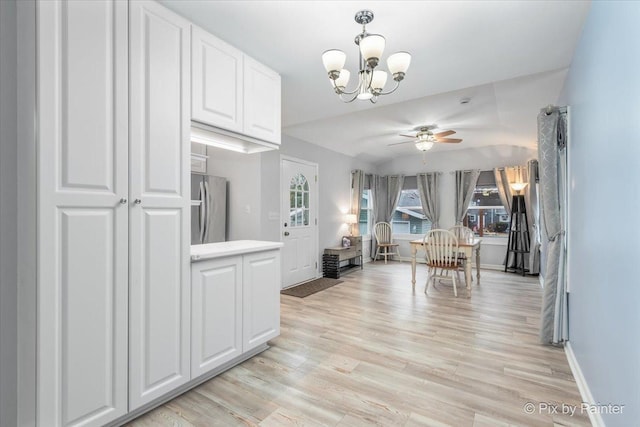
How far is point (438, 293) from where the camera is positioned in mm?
4336

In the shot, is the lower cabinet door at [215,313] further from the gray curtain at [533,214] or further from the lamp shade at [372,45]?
the gray curtain at [533,214]

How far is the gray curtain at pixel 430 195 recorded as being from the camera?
6905 mm

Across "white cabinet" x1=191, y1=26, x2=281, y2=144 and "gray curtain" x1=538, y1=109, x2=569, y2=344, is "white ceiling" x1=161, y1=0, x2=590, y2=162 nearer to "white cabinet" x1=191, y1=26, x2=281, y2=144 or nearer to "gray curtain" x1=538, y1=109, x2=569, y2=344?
"white cabinet" x1=191, y1=26, x2=281, y2=144

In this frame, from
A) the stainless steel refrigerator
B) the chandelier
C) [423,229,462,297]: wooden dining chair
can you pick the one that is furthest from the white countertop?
[423,229,462,297]: wooden dining chair

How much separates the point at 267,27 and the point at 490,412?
110 inches

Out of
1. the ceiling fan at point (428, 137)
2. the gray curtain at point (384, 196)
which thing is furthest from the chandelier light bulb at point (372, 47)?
the gray curtain at point (384, 196)

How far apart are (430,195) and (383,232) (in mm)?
1440

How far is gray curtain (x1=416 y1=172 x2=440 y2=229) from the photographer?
272 inches

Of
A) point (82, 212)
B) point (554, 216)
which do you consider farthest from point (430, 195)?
point (82, 212)

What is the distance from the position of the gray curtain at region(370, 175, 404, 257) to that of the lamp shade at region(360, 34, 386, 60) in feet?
18.8

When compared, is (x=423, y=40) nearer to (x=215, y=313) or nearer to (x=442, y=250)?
(x=215, y=313)

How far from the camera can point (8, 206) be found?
4.44ft

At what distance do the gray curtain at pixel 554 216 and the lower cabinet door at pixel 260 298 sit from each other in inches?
94.5

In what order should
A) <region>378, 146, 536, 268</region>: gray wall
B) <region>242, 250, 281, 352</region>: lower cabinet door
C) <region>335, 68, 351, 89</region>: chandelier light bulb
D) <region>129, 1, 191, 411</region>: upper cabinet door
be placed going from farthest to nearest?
<region>378, 146, 536, 268</region>: gray wall < <region>242, 250, 281, 352</region>: lower cabinet door < <region>335, 68, 351, 89</region>: chandelier light bulb < <region>129, 1, 191, 411</region>: upper cabinet door
